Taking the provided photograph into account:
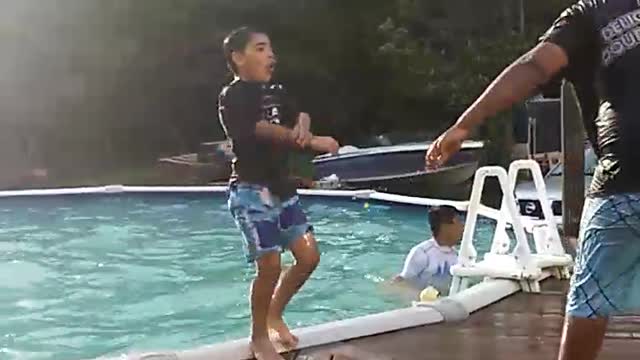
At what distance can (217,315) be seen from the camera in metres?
6.77

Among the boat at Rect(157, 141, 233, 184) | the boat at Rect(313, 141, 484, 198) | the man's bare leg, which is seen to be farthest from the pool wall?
the boat at Rect(157, 141, 233, 184)

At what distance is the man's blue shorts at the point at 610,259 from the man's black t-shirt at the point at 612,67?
0.14 feet

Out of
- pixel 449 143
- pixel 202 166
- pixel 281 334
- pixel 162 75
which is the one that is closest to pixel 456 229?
pixel 281 334

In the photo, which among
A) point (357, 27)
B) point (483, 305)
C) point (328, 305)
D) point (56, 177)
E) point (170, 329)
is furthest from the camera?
point (357, 27)

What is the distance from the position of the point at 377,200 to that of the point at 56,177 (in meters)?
7.21

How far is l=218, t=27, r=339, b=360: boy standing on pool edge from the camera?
10.9 feet

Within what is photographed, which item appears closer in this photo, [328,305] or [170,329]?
[170,329]

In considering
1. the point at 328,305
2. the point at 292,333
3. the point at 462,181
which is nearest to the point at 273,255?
the point at 292,333

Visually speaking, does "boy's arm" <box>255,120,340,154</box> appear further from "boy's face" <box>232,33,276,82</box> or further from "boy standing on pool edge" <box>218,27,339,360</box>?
"boy's face" <box>232,33,276,82</box>

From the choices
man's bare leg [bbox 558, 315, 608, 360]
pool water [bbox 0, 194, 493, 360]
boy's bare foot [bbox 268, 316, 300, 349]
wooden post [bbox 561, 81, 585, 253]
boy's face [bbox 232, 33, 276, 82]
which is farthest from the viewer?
wooden post [bbox 561, 81, 585, 253]

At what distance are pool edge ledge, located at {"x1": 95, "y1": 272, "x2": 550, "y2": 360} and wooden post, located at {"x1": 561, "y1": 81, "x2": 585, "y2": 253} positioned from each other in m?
2.44

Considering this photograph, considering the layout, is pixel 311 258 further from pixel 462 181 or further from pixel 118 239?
pixel 462 181

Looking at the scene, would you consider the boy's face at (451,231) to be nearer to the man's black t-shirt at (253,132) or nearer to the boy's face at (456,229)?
the boy's face at (456,229)

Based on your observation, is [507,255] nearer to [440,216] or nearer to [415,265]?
[440,216]
